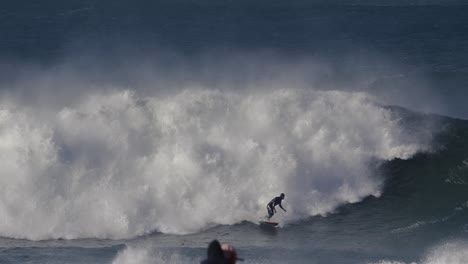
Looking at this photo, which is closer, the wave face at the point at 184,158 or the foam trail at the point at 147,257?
the foam trail at the point at 147,257

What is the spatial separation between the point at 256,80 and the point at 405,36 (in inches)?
653

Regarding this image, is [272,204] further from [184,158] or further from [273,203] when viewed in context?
[184,158]

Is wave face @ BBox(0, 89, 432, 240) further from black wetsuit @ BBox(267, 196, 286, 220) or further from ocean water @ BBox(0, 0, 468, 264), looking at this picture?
black wetsuit @ BBox(267, 196, 286, 220)

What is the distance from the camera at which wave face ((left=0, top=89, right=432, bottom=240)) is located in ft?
86.4

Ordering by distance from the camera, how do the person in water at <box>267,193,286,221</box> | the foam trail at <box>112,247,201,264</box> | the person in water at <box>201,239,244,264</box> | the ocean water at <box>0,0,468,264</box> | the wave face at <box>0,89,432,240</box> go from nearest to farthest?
the person in water at <box>201,239,244,264</box>
the foam trail at <box>112,247,201,264</box>
the ocean water at <box>0,0,468,264</box>
the person in water at <box>267,193,286,221</box>
the wave face at <box>0,89,432,240</box>

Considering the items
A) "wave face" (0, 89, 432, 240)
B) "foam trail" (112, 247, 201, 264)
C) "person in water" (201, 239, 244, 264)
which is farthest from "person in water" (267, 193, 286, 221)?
"person in water" (201, 239, 244, 264)

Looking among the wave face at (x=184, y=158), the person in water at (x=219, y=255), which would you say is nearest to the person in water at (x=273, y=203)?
the wave face at (x=184, y=158)

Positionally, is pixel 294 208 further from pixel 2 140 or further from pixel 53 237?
pixel 2 140

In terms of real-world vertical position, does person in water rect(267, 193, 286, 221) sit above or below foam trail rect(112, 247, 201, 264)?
above

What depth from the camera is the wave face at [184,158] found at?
26.3m

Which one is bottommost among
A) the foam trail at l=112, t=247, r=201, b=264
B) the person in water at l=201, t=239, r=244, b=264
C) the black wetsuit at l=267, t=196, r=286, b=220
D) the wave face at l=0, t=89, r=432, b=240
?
the person in water at l=201, t=239, r=244, b=264

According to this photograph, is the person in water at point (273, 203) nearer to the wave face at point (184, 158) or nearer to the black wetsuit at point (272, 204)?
the black wetsuit at point (272, 204)

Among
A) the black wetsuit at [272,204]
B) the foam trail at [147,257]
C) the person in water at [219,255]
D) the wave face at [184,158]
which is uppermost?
the wave face at [184,158]

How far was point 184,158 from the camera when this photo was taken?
2811 centimetres
